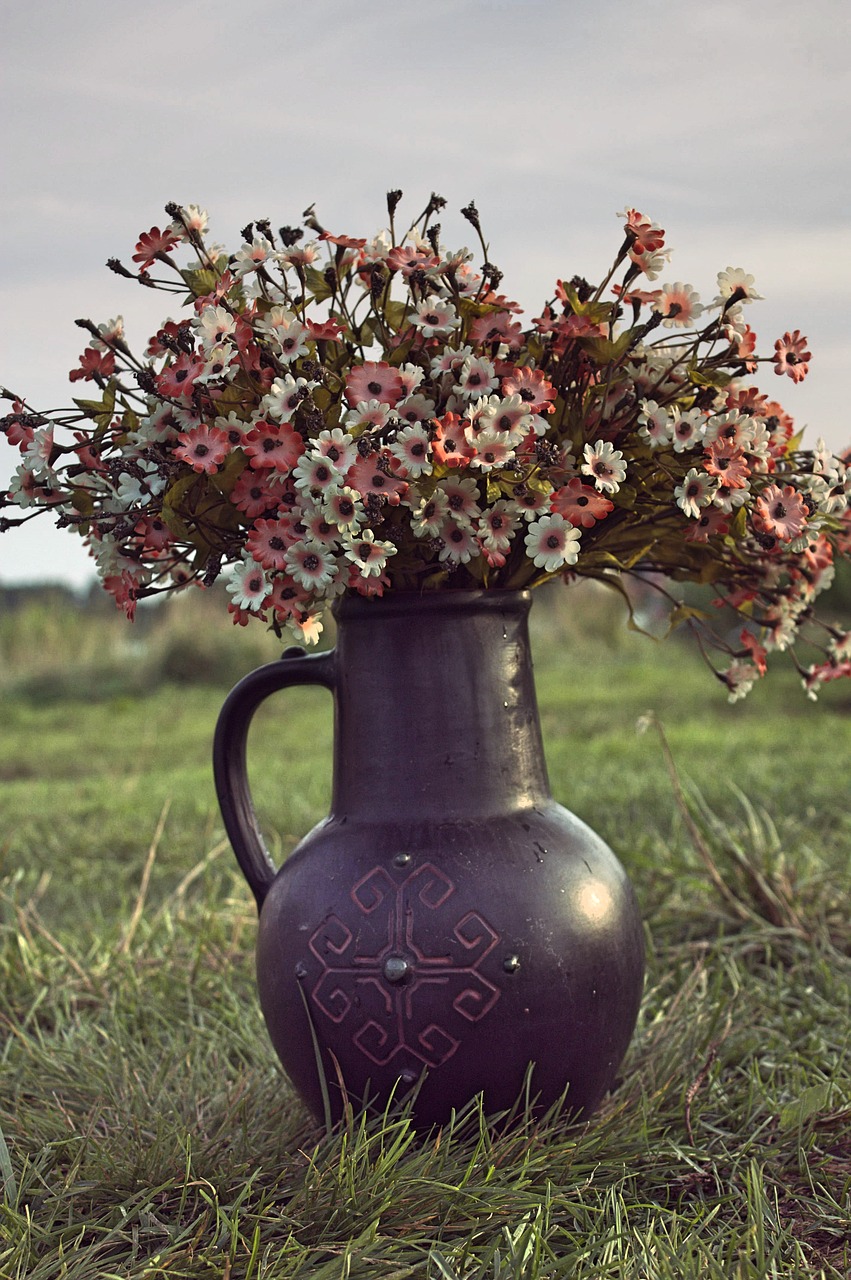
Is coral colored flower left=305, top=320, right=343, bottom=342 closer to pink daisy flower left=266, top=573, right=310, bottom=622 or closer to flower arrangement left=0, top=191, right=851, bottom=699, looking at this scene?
flower arrangement left=0, top=191, right=851, bottom=699

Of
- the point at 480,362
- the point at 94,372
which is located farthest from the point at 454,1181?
the point at 94,372

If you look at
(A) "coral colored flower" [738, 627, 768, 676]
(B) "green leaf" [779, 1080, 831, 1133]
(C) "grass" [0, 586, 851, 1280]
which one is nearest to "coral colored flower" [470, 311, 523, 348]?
(A) "coral colored flower" [738, 627, 768, 676]

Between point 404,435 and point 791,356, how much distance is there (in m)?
0.61

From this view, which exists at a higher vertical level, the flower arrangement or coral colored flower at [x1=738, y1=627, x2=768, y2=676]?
the flower arrangement

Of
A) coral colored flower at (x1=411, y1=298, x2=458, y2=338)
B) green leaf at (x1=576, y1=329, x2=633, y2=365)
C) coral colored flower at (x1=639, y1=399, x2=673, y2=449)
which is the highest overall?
coral colored flower at (x1=411, y1=298, x2=458, y2=338)

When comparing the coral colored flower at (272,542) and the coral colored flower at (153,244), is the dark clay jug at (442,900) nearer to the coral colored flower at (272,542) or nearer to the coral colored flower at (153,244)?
the coral colored flower at (272,542)

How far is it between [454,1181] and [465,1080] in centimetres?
13

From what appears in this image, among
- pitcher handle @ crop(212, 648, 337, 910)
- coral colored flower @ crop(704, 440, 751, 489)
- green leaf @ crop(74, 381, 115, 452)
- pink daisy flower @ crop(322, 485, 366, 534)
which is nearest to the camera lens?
pink daisy flower @ crop(322, 485, 366, 534)

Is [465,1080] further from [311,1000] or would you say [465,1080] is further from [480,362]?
[480,362]

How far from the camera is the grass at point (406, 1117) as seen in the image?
154cm

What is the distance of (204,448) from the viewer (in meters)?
1.62

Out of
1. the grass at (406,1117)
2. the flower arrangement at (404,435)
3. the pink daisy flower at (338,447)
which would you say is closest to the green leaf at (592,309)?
the flower arrangement at (404,435)

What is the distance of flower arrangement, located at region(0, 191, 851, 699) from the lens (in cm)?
159

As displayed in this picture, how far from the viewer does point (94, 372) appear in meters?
1.78
